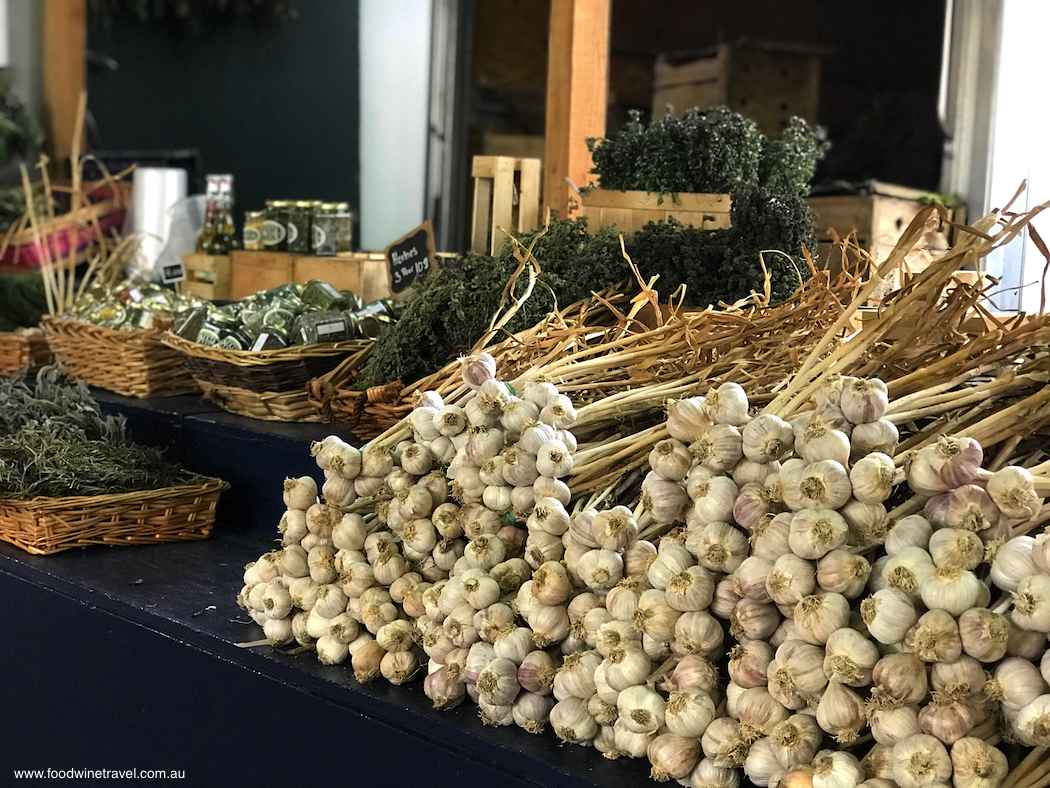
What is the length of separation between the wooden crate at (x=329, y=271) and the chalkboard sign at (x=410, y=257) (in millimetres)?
388

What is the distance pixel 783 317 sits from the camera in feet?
4.76

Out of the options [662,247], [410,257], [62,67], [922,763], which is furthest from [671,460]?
[62,67]

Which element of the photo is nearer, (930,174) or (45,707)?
(45,707)

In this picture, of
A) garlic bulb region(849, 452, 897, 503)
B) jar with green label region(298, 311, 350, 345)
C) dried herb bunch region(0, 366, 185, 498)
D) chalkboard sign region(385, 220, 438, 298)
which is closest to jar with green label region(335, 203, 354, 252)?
chalkboard sign region(385, 220, 438, 298)

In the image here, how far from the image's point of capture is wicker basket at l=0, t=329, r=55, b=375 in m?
3.18

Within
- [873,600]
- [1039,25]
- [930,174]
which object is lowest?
[873,600]

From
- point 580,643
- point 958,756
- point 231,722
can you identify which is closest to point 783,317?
point 580,643

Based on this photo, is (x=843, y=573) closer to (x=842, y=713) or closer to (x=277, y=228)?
(x=842, y=713)

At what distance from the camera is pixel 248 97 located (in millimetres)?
5094

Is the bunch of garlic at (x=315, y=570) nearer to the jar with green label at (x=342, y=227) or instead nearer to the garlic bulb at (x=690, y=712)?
the garlic bulb at (x=690, y=712)

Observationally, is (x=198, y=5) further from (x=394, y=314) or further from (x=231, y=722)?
(x=231, y=722)

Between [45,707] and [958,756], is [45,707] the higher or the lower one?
the lower one

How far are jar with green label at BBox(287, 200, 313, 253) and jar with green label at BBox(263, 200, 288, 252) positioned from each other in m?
0.02

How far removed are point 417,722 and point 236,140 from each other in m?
4.27
